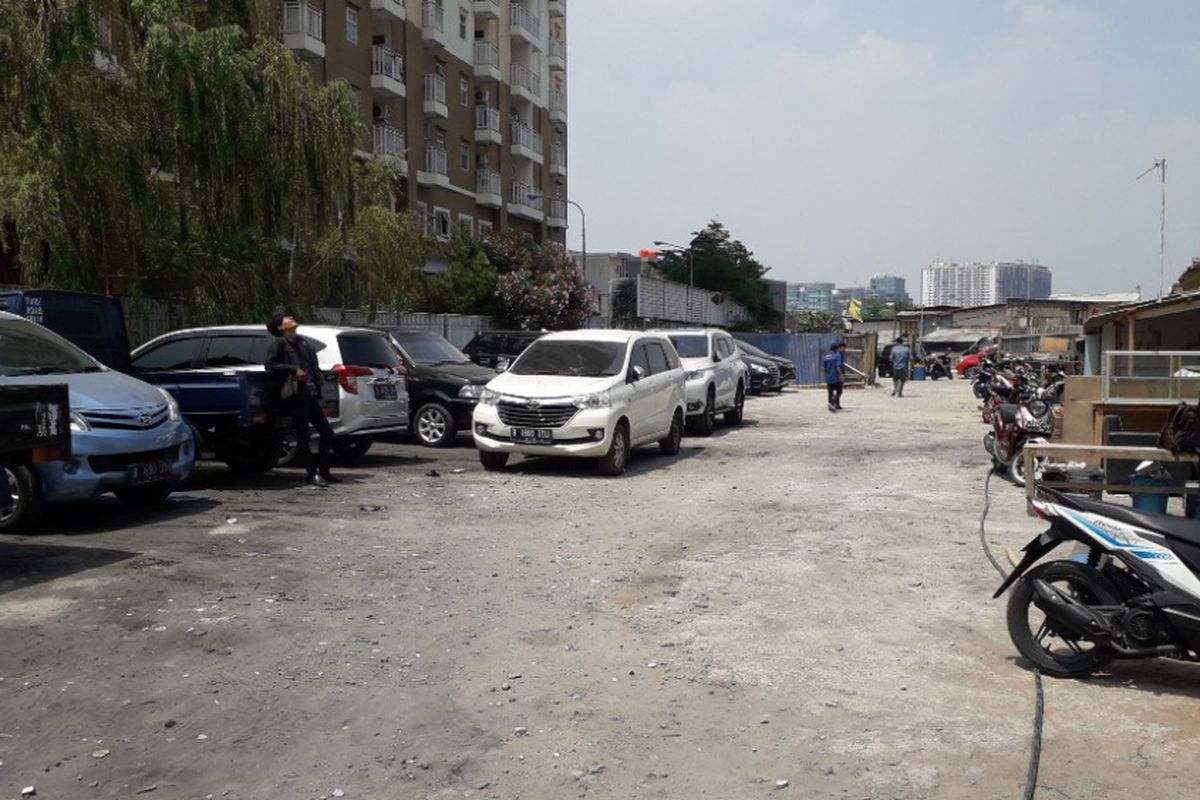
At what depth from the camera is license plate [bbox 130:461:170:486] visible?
984 cm

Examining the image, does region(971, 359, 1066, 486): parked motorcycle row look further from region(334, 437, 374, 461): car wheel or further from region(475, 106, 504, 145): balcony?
region(475, 106, 504, 145): balcony

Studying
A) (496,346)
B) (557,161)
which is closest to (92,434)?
(496,346)

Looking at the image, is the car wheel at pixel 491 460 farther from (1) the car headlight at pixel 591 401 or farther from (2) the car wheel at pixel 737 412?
(2) the car wheel at pixel 737 412

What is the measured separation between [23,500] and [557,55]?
2035 inches

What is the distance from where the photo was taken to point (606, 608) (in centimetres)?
748

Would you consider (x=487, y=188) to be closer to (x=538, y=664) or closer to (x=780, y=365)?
(x=780, y=365)

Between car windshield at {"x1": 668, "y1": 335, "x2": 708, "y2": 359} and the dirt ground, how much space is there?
9.84 metres

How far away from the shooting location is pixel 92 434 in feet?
31.6

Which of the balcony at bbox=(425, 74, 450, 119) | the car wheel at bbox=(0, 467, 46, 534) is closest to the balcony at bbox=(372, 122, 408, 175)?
the balcony at bbox=(425, 74, 450, 119)

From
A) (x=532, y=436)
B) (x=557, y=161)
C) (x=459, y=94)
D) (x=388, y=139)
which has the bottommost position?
(x=532, y=436)

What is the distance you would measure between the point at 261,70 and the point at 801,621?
44.9ft

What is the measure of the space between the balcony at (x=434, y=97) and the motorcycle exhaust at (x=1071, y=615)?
39.9 m

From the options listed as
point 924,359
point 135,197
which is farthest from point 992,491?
point 924,359

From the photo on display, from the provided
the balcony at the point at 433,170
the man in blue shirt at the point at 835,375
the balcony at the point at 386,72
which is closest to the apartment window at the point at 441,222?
the balcony at the point at 433,170
